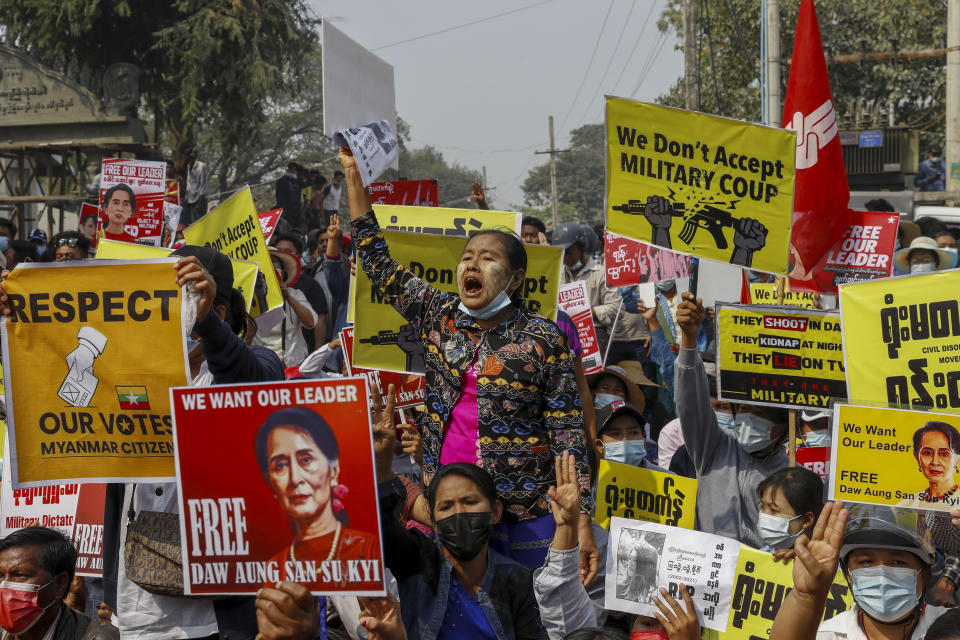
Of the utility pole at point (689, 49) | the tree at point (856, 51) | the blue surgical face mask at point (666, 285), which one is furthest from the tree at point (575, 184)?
the blue surgical face mask at point (666, 285)

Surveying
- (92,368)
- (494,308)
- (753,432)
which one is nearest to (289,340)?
(753,432)

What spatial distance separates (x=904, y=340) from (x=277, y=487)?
3.10 meters

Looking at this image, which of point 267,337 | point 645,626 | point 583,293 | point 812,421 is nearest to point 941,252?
point 583,293

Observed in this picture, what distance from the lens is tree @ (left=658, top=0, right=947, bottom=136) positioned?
3150 centimetres

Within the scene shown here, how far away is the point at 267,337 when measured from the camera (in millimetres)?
8633

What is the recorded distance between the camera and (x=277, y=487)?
3.08 metres

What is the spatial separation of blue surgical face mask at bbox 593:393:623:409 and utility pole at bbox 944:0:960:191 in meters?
13.5

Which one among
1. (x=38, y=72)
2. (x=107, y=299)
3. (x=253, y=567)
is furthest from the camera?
(x=38, y=72)

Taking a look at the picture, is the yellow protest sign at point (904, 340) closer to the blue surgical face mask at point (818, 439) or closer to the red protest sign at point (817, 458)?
the red protest sign at point (817, 458)

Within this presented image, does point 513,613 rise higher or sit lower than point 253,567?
lower

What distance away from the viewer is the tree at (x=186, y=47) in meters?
24.4

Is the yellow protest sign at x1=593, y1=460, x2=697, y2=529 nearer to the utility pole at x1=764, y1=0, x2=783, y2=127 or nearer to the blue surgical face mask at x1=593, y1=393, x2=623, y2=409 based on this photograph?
the blue surgical face mask at x1=593, y1=393, x2=623, y2=409

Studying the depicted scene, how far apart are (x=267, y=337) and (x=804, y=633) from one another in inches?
233

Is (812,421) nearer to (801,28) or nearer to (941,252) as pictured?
(801,28)
